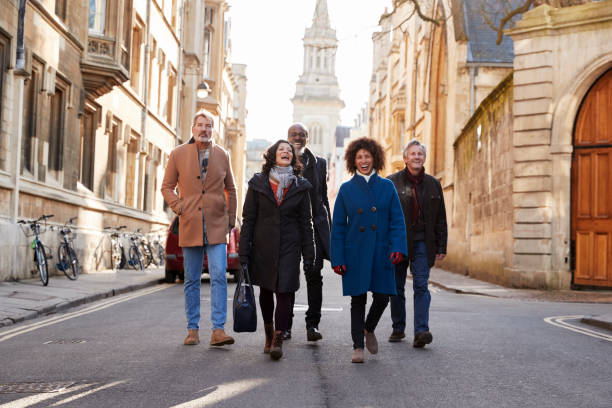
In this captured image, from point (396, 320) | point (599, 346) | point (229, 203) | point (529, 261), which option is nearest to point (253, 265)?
point (229, 203)

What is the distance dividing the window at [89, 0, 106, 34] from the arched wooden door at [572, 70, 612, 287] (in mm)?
12552

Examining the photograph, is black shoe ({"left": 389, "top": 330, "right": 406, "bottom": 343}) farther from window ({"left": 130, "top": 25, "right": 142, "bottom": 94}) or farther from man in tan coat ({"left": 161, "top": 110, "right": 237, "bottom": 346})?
window ({"left": 130, "top": 25, "right": 142, "bottom": 94})

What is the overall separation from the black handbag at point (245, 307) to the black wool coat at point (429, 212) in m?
1.79

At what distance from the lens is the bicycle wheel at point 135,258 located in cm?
2253

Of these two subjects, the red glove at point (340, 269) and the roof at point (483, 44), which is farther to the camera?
the roof at point (483, 44)

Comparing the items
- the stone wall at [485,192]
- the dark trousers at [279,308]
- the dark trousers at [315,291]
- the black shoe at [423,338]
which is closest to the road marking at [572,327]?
the black shoe at [423,338]

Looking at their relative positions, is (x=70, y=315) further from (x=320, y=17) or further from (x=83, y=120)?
(x=320, y=17)

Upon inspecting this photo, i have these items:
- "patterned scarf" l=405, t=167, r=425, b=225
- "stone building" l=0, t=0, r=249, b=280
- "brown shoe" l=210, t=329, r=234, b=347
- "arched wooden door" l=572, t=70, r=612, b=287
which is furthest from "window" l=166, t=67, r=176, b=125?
"brown shoe" l=210, t=329, r=234, b=347

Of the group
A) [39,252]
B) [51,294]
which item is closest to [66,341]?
[51,294]

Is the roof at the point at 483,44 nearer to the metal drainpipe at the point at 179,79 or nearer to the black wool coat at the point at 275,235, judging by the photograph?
the metal drainpipe at the point at 179,79

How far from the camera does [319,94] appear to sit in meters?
138

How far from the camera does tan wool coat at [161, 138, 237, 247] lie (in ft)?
23.9

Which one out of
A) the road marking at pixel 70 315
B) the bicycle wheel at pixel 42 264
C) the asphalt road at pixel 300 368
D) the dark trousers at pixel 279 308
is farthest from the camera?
the bicycle wheel at pixel 42 264

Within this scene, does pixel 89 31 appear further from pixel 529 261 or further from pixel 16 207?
pixel 529 261
